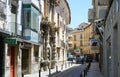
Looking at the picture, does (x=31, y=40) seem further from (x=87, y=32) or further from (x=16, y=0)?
(x=87, y=32)

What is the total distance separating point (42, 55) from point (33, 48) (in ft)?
19.0

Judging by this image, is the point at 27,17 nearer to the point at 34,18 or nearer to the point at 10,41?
the point at 34,18

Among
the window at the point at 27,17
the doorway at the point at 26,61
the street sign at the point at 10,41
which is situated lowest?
the doorway at the point at 26,61

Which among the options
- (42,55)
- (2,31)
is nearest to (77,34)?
(42,55)

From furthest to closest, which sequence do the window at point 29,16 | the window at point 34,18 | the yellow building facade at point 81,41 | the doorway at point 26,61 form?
the yellow building facade at point 81,41, the doorway at point 26,61, the window at point 34,18, the window at point 29,16

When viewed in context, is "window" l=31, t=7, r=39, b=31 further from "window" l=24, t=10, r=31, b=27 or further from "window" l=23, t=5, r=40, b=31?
"window" l=24, t=10, r=31, b=27

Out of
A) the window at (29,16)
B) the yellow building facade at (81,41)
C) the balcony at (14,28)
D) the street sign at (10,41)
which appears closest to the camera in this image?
the street sign at (10,41)

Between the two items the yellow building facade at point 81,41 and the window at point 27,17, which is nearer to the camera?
the window at point 27,17


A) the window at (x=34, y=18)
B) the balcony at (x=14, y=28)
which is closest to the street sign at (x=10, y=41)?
the balcony at (x=14, y=28)

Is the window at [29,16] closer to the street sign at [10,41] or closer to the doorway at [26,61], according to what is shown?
the doorway at [26,61]

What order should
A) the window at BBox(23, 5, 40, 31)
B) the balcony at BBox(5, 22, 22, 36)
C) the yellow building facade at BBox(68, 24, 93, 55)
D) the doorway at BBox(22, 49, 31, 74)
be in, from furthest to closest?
the yellow building facade at BBox(68, 24, 93, 55), the doorway at BBox(22, 49, 31, 74), the window at BBox(23, 5, 40, 31), the balcony at BBox(5, 22, 22, 36)

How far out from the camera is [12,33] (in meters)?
26.3

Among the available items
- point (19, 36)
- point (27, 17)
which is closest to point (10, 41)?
point (19, 36)

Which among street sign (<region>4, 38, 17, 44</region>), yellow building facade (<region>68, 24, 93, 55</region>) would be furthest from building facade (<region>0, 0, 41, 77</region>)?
yellow building facade (<region>68, 24, 93, 55</region>)
